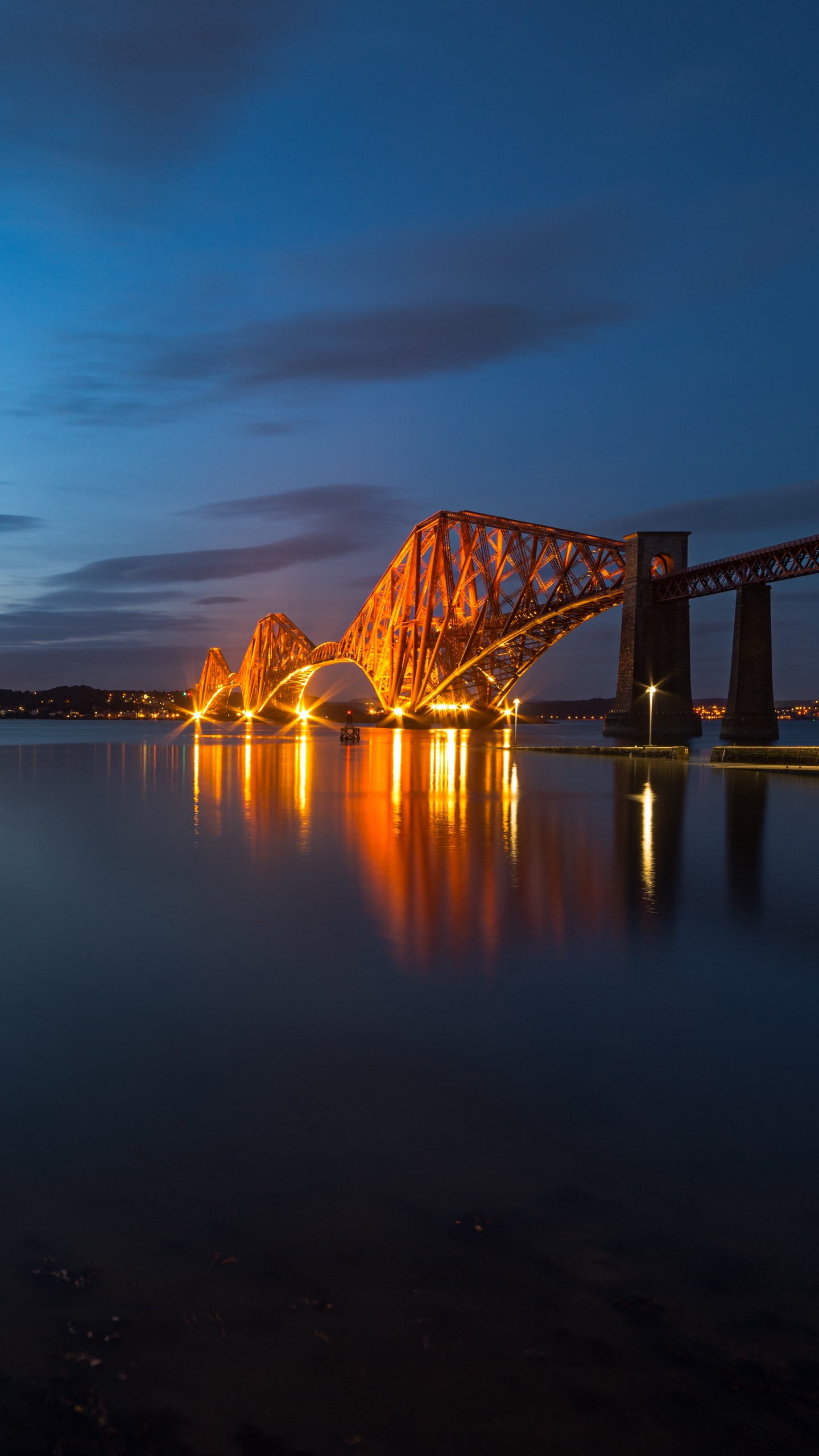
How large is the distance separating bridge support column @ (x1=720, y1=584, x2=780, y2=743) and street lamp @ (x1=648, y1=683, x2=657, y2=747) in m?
4.68

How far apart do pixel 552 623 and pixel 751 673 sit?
33.9 m

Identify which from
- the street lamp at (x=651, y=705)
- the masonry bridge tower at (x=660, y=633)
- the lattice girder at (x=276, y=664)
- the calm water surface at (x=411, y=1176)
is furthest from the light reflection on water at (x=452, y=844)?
the lattice girder at (x=276, y=664)

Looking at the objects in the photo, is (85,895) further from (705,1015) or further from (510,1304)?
(510,1304)

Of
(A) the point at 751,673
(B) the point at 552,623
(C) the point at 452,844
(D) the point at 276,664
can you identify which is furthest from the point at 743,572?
(D) the point at 276,664

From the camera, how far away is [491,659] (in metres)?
95.9

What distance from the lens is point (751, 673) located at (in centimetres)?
5744

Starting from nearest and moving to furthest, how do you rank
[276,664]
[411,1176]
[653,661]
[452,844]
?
1. [411,1176]
2. [452,844]
3. [653,661]
4. [276,664]

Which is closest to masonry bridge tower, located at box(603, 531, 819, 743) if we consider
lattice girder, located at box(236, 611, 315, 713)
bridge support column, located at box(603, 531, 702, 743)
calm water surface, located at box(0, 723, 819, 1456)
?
bridge support column, located at box(603, 531, 702, 743)

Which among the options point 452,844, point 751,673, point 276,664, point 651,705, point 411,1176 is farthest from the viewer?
point 276,664

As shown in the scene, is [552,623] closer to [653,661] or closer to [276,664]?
[653,661]

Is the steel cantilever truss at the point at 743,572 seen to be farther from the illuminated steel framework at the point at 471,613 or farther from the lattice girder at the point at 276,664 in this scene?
the lattice girder at the point at 276,664

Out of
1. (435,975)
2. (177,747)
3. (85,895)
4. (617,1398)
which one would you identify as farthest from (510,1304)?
(177,747)

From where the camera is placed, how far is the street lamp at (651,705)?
61.6 meters

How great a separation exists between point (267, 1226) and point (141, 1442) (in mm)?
1141
